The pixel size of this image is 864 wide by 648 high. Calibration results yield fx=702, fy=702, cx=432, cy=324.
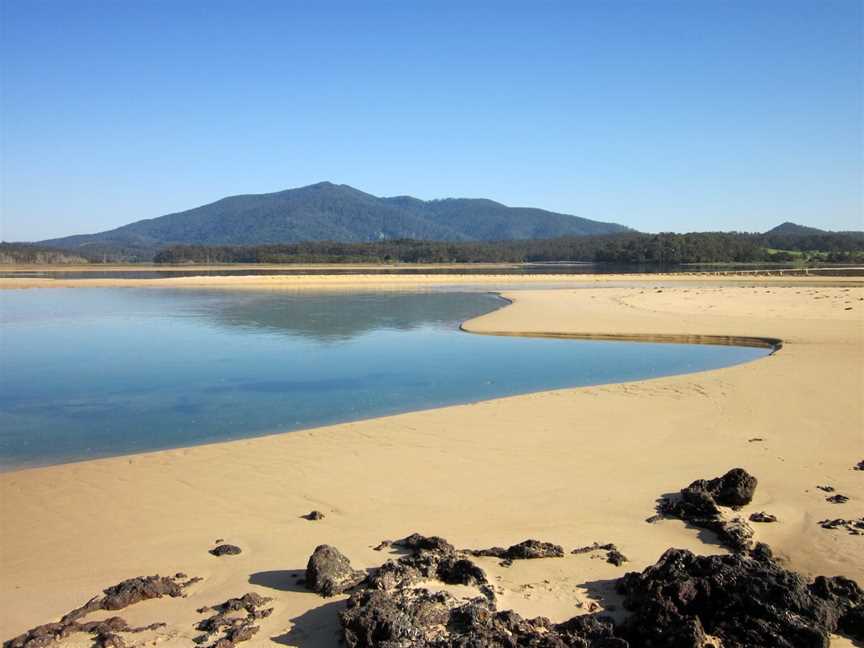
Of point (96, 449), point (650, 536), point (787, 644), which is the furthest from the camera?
point (96, 449)

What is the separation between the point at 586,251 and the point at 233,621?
468 feet

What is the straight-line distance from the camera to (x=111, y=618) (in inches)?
179

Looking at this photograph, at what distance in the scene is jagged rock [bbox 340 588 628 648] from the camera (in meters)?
4.13

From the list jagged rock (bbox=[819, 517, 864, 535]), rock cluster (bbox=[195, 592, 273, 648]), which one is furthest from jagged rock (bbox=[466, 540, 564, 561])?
jagged rock (bbox=[819, 517, 864, 535])

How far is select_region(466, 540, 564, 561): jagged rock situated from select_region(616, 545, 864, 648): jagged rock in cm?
91

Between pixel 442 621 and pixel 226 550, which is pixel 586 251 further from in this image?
pixel 442 621

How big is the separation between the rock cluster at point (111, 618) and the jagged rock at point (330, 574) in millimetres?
916

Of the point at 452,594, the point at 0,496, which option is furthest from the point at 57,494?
the point at 452,594

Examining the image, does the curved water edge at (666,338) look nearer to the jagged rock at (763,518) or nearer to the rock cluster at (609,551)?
the jagged rock at (763,518)

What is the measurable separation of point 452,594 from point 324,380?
10.1 m

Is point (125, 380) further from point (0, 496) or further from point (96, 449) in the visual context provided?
point (0, 496)

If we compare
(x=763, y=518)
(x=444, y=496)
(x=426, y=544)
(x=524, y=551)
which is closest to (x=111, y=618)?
(x=426, y=544)

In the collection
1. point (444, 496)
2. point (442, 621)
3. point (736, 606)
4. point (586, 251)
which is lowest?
point (444, 496)

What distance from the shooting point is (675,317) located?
89.1 ft
